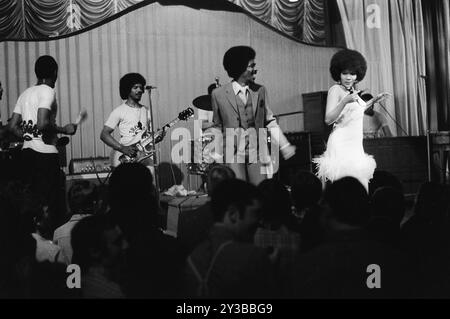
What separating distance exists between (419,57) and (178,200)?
5434 millimetres

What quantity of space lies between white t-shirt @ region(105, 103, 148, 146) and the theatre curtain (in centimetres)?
390

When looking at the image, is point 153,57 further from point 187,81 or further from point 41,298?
point 41,298

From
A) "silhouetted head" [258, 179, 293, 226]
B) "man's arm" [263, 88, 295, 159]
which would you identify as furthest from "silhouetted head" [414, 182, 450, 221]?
"man's arm" [263, 88, 295, 159]

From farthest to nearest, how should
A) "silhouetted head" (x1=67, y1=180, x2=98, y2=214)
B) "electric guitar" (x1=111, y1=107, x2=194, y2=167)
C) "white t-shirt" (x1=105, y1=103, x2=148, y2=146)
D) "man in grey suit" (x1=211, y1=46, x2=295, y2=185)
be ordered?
1. "white t-shirt" (x1=105, y1=103, x2=148, y2=146)
2. "electric guitar" (x1=111, y1=107, x2=194, y2=167)
3. "man in grey suit" (x1=211, y1=46, x2=295, y2=185)
4. "silhouetted head" (x1=67, y1=180, x2=98, y2=214)

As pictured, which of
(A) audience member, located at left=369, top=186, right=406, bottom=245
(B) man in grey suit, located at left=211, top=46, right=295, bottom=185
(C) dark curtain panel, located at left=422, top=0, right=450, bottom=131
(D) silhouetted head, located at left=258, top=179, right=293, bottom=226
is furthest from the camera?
(C) dark curtain panel, located at left=422, top=0, right=450, bottom=131

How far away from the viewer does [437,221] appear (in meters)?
3.13

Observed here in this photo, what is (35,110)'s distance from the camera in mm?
5023

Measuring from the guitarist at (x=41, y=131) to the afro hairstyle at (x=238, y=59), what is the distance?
4.05 feet

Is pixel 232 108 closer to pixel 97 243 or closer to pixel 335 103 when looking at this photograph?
pixel 335 103

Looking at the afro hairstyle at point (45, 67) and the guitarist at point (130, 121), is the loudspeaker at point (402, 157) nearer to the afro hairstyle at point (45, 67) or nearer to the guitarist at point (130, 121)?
the guitarist at point (130, 121)

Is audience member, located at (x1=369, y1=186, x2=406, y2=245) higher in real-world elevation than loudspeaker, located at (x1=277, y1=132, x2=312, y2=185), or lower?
lower

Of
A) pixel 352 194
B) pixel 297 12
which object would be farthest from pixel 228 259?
pixel 297 12

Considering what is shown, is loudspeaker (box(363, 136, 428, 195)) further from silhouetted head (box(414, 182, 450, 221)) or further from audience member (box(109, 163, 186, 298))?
audience member (box(109, 163, 186, 298))

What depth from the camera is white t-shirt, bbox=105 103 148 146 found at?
6461 mm
